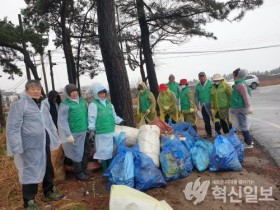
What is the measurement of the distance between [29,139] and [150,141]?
1.73 meters

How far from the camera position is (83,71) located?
21.6 meters

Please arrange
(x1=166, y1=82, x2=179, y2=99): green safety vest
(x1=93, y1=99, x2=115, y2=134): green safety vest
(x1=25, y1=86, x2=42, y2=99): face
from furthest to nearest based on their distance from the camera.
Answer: (x1=166, y1=82, x2=179, y2=99): green safety vest < (x1=93, y1=99, x2=115, y2=134): green safety vest < (x1=25, y1=86, x2=42, y2=99): face

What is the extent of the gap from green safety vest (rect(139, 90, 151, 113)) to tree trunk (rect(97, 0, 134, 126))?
1.32 metres

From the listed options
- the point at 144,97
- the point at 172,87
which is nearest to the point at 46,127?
the point at 144,97

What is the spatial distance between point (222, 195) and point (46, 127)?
243 cm

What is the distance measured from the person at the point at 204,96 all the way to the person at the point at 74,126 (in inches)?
129

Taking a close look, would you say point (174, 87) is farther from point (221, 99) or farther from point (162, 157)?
point (162, 157)

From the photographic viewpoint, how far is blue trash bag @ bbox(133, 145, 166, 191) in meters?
4.40

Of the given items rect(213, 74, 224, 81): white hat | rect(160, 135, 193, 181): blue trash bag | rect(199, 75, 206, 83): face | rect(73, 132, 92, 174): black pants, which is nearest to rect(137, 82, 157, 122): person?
rect(199, 75, 206, 83): face

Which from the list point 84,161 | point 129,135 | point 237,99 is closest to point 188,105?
point 237,99

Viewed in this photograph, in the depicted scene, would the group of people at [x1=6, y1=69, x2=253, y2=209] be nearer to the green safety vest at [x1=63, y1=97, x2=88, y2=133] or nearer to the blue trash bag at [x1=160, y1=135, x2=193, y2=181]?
the green safety vest at [x1=63, y1=97, x2=88, y2=133]

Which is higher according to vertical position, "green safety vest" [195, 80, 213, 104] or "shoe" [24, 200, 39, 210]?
"green safety vest" [195, 80, 213, 104]

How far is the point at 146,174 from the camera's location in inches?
175

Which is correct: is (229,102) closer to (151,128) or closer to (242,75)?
(242,75)
